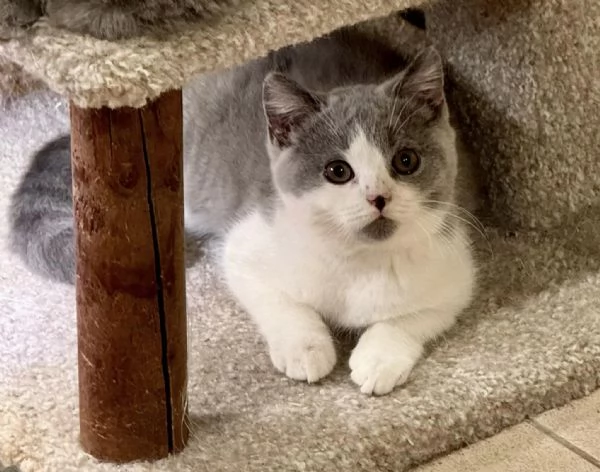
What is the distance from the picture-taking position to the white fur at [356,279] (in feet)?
4.28

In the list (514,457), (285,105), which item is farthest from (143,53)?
(514,457)

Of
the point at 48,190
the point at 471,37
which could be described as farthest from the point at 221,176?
the point at 471,37

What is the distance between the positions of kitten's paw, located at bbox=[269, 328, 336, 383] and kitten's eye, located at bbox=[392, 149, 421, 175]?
28cm

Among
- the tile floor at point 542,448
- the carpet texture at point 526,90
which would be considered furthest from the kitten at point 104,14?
the tile floor at point 542,448

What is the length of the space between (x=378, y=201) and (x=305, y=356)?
26cm

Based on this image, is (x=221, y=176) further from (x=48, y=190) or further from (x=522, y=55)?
(x=522, y=55)

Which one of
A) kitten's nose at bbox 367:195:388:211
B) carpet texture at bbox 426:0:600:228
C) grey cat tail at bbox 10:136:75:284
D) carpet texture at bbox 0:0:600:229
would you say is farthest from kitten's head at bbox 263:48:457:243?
grey cat tail at bbox 10:136:75:284

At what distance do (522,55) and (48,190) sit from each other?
2.96ft

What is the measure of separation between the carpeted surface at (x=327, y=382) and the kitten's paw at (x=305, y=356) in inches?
0.7

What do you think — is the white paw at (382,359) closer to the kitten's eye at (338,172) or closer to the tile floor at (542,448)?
the tile floor at (542,448)

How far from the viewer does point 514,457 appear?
1282 mm

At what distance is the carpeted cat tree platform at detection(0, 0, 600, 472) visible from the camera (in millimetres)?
1043

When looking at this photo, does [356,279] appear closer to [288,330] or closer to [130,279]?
[288,330]

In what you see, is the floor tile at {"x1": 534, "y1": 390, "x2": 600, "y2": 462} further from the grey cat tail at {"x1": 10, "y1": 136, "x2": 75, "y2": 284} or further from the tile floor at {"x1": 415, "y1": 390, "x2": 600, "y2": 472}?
the grey cat tail at {"x1": 10, "y1": 136, "x2": 75, "y2": 284}
